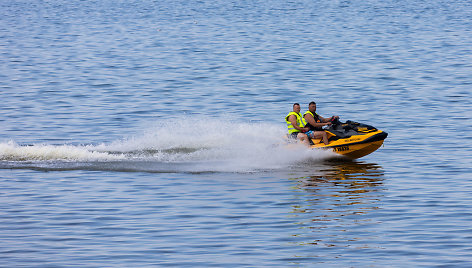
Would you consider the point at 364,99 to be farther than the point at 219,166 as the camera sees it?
Yes

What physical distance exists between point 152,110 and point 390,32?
35.5m

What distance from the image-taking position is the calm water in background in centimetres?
1598

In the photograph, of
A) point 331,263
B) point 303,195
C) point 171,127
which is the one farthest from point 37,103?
point 331,263

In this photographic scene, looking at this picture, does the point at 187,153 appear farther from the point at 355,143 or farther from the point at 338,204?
the point at 338,204

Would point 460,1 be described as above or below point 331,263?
below

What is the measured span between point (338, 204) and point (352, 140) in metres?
4.95

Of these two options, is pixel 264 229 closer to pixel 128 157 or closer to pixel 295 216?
pixel 295 216

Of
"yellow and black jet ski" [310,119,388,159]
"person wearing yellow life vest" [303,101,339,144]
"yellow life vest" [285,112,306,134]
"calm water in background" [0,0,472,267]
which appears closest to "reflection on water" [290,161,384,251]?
"calm water in background" [0,0,472,267]

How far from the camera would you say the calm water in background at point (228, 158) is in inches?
629

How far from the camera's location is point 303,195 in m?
20.0

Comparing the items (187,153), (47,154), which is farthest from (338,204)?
(47,154)

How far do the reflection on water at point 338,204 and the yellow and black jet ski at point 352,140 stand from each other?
1.36 ft

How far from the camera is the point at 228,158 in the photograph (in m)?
24.3

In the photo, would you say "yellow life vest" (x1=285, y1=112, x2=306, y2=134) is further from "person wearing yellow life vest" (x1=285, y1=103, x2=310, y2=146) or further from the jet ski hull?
the jet ski hull
